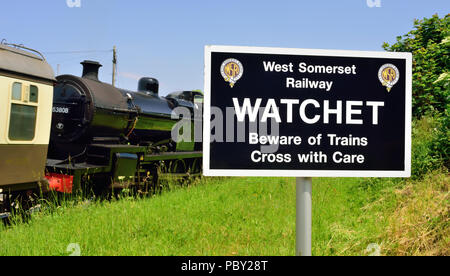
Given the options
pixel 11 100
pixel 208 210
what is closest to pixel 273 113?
pixel 208 210

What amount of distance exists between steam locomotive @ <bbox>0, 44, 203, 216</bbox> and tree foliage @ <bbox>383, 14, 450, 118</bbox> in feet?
22.8

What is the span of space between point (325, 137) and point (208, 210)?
4.01 m

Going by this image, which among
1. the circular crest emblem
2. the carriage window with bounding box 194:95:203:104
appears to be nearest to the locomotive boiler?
the carriage window with bounding box 194:95:203:104

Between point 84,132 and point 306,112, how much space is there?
6963 millimetres

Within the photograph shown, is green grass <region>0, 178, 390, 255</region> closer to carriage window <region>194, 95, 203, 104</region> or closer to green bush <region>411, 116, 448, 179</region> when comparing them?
green bush <region>411, 116, 448, 179</region>

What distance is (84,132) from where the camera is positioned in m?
8.07

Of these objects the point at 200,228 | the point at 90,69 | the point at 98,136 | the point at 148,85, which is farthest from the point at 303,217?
the point at 148,85

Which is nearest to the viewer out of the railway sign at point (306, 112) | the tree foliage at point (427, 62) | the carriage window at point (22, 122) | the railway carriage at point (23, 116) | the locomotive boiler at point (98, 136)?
the railway sign at point (306, 112)

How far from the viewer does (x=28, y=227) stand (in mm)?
5523

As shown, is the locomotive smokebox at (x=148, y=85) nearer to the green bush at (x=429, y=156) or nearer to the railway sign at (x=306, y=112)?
the green bush at (x=429, y=156)

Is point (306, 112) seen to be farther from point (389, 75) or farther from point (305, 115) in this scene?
point (389, 75)

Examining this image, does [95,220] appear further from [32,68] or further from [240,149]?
[240,149]

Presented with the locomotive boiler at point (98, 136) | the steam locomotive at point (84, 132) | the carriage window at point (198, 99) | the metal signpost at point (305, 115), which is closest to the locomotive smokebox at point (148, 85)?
the steam locomotive at point (84, 132)

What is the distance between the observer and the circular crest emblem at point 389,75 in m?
2.20
